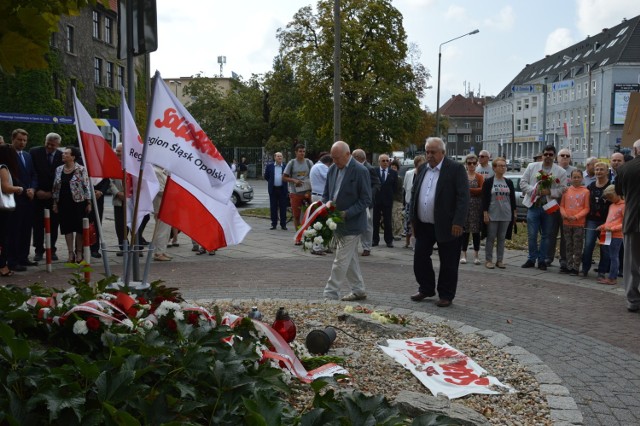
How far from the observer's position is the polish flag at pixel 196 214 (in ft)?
17.1

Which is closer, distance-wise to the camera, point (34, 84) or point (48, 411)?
point (48, 411)

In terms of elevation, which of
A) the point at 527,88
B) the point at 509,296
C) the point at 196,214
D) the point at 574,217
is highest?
the point at 527,88

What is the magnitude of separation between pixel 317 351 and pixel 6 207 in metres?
5.96

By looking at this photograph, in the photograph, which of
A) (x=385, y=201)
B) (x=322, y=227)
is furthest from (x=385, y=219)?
(x=322, y=227)

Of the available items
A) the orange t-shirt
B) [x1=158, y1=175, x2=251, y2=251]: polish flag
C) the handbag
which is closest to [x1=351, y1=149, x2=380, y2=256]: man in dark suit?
the orange t-shirt

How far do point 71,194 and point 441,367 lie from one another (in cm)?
777

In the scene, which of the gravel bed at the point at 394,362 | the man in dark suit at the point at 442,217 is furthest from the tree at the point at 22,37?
the man in dark suit at the point at 442,217

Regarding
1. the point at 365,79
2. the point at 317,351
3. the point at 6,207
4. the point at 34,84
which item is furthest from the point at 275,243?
the point at 34,84

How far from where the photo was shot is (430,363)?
571 cm

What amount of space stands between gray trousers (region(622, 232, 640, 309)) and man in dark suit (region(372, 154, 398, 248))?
633 cm

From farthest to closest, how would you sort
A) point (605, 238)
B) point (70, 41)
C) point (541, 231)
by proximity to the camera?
point (70, 41)
point (541, 231)
point (605, 238)

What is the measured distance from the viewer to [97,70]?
47.1 meters

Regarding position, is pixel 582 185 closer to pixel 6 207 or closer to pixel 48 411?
pixel 6 207

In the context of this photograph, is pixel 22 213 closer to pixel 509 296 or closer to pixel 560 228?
pixel 509 296
